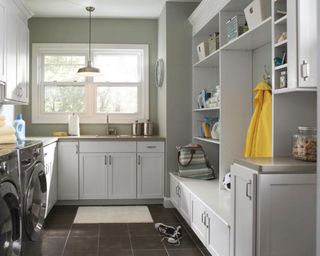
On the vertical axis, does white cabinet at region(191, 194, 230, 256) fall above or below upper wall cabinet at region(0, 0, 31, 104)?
below

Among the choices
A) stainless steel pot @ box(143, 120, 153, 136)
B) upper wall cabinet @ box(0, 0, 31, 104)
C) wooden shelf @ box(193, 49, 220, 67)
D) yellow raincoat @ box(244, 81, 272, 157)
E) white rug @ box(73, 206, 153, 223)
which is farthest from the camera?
stainless steel pot @ box(143, 120, 153, 136)

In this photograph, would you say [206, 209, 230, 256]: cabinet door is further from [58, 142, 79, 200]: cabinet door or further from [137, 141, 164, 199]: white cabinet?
[58, 142, 79, 200]: cabinet door

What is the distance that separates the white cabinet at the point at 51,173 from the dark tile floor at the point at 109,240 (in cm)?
22

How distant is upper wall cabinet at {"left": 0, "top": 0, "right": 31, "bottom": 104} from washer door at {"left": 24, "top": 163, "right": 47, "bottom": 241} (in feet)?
2.91

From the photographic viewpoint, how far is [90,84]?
567cm

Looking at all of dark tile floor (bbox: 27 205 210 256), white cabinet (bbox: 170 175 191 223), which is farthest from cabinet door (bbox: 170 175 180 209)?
dark tile floor (bbox: 27 205 210 256)

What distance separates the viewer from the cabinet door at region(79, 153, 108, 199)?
5.02 m

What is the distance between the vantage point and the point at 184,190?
13.3 ft

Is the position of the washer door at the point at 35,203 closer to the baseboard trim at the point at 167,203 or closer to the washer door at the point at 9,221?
the washer door at the point at 9,221

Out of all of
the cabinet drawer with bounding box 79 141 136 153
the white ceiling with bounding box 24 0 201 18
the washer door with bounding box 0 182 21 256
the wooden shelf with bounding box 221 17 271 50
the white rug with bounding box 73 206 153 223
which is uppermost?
the white ceiling with bounding box 24 0 201 18

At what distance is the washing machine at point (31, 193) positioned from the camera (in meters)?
2.70

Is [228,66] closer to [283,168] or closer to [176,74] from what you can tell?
[176,74]

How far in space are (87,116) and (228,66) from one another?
8.21 feet

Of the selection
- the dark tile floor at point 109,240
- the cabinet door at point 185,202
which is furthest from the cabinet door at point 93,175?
the cabinet door at point 185,202
